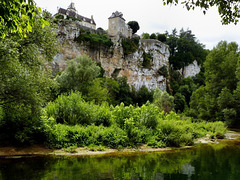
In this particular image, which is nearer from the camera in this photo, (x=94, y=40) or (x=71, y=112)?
(x=71, y=112)

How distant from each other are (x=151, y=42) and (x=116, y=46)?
1346 cm

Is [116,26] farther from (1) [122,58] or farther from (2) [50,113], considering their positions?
(2) [50,113]

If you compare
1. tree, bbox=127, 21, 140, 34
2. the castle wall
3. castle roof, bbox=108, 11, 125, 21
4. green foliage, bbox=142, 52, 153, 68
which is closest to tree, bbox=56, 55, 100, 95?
the castle wall

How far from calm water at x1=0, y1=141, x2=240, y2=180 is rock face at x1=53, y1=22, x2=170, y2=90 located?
118 feet

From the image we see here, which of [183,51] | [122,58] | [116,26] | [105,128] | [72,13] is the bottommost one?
[105,128]

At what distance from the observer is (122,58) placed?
53438 millimetres

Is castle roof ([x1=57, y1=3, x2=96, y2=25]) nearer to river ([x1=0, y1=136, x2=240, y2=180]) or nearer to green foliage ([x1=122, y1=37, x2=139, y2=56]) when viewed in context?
green foliage ([x1=122, y1=37, x2=139, y2=56])

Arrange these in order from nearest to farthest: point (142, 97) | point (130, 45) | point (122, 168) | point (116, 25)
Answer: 1. point (122, 168)
2. point (142, 97)
3. point (116, 25)
4. point (130, 45)

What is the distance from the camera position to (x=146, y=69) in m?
58.3

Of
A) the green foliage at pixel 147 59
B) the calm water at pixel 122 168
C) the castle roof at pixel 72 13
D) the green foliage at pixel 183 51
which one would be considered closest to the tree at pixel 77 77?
the calm water at pixel 122 168

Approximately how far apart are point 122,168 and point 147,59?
5369 centimetres

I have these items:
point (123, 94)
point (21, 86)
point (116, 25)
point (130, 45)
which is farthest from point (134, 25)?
point (21, 86)

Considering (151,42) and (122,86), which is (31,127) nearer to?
(122,86)

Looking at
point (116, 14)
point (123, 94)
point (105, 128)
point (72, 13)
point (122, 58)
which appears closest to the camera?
point (105, 128)
